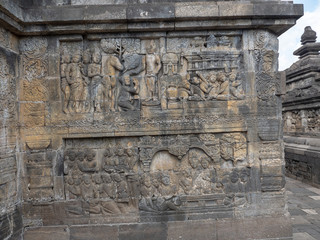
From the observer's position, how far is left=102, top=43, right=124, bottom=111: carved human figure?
465 cm

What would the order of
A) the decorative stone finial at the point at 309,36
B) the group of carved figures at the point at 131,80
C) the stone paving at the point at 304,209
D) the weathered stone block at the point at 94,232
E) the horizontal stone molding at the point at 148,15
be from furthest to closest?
the decorative stone finial at the point at 309,36 < the stone paving at the point at 304,209 < the group of carved figures at the point at 131,80 < the weathered stone block at the point at 94,232 < the horizontal stone molding at the point at 148,15

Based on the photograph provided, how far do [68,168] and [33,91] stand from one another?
1.60m

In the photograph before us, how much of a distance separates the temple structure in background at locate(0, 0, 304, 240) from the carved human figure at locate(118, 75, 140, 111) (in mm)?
20

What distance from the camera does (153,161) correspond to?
4.72 meters

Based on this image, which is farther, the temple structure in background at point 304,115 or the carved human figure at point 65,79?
the temple structure in background at point 304,115

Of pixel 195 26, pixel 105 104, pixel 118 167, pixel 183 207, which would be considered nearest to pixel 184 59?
pixel 195 26

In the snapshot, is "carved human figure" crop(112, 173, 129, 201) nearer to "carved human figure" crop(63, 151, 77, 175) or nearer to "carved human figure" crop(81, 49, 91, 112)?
"carved human figure" crop(63, 151, 77, 175)

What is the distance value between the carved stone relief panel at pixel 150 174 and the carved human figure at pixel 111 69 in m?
0.77

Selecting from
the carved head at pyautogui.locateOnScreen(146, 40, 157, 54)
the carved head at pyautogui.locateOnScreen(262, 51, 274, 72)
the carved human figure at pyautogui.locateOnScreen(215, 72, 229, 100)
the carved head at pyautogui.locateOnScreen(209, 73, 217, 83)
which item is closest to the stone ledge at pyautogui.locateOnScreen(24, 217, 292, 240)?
the carved human figure at pyautogui.locateOnScreen(215, 72, 229, 100)

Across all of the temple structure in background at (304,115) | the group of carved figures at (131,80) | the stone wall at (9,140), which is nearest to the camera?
the stone wall at (9,140)

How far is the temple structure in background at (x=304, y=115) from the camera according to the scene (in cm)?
835

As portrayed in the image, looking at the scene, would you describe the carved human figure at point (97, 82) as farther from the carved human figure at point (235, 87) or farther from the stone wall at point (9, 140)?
the carved human figure at point (235, 87)

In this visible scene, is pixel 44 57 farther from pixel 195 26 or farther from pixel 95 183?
pixel 195 26

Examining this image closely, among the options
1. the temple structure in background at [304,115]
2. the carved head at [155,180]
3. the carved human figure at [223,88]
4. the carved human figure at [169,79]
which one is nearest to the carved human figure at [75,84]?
the carved human figure at [169,79]
